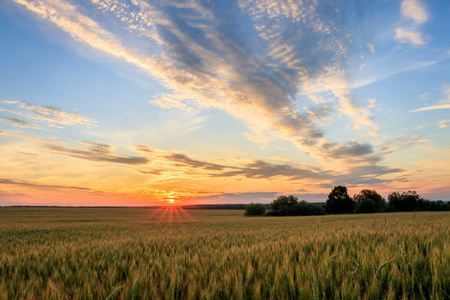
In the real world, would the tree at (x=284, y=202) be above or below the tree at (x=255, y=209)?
above

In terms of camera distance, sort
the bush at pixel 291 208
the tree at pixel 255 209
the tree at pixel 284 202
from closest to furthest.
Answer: the bush at pixel 291 208
the tree at pixel 284 202
the tree at pixel 255 209

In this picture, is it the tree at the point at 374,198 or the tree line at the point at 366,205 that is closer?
the tree line at the point at 366,205

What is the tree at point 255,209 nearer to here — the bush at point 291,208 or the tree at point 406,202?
the bush at point 291,208

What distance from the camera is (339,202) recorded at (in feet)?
279

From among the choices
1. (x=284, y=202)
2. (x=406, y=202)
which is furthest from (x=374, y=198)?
(x=284, y=202)

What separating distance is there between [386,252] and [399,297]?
1.14 meters

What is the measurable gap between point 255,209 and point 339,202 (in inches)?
1285

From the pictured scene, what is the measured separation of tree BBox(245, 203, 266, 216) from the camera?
232 ft

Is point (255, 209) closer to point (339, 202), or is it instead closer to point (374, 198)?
point (339, 202)

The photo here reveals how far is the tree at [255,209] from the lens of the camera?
70.8 m

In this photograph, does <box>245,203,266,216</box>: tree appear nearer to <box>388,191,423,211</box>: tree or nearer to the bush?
the bush

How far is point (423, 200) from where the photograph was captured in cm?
8638

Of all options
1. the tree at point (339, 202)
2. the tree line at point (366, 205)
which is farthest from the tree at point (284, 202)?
the tree at point (339, 202)

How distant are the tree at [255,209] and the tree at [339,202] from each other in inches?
1128
